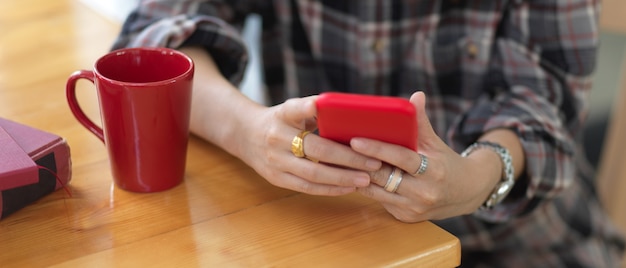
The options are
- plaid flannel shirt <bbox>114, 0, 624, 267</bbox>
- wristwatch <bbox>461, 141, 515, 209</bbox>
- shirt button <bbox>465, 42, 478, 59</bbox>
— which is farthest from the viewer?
shirt button <bbox>465, 42, 478, 59</bbox>

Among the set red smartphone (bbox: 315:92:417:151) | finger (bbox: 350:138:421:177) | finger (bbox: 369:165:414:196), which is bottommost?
finger (bbox: 369:165:414:196)

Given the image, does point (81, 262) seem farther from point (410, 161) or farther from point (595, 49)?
point (595, 49)

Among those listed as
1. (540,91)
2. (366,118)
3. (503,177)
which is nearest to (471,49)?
(540,91)

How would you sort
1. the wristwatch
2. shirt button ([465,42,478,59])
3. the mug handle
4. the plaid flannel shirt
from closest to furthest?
the mug handle → the wristwatch → the plaid flannel shirt → shirt button ([465,42,478,59])

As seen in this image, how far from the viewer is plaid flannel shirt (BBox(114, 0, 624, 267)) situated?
91 cm

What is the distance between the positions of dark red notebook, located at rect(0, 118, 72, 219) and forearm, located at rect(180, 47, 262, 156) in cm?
15

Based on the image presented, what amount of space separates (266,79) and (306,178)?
1.82ft

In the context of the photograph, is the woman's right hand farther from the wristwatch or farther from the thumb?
the wristwatch

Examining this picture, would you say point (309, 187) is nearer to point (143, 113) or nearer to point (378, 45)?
point (143, 113)

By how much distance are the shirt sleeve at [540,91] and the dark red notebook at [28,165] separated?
489 mm

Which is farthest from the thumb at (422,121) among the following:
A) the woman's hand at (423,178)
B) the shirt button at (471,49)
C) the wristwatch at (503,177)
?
the shirt button at (471,49)

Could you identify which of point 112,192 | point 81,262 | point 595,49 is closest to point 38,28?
point 112,192

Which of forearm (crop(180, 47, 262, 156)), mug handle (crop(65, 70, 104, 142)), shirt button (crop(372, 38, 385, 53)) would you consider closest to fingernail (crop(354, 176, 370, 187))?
forearm (crop(180, 47, 262, 156))

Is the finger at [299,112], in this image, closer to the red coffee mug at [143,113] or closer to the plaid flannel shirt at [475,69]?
the red coffee mug at [143,113]
